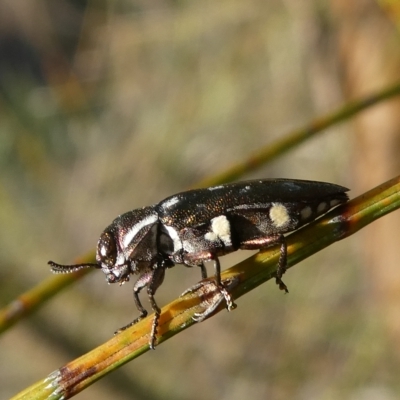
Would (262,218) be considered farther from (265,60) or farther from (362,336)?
(265,60)

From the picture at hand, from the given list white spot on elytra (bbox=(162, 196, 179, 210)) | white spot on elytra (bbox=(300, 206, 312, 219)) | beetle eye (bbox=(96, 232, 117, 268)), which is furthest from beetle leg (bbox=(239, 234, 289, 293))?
beetle eye (bbox=(96, 232, 117, 268))

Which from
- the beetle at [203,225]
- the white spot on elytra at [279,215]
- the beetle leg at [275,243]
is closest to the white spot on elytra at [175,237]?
the beetle at [203,225]

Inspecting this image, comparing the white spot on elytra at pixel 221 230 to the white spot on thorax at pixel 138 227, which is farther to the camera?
the white spot on thorax at pixel 138 227

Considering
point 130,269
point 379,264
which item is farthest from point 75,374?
point 379,264

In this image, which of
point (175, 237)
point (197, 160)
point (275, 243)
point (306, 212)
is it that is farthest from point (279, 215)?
point (197, 160)

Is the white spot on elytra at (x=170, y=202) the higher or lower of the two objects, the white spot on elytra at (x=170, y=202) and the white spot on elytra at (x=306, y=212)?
the higher

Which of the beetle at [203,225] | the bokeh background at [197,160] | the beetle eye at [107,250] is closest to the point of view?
the beetle at [203,225]

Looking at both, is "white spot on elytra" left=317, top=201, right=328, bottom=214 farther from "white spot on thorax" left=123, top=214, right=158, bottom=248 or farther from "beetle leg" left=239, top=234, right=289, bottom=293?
"white spot on thorax" left=123, top=214, right=158, bottom=248

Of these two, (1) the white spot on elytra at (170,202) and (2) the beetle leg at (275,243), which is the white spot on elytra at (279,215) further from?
(1) the white spot on elytra at (170,202)
